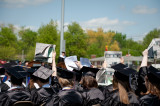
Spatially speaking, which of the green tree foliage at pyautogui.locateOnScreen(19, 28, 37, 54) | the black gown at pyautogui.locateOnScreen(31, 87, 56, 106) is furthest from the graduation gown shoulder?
the green tree foliage at pyautogui.locateOnScreen(19, 28, 37, 54)

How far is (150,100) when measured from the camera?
343 centimetres

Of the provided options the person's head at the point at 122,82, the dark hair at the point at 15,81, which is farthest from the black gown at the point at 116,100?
the dark hair at the point at 15,81

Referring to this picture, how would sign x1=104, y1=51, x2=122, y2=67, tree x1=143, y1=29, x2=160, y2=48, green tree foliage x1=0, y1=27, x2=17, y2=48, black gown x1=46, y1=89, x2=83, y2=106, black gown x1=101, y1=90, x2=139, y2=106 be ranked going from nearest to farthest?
1. black gown x1=101, y1=90, x2=139, y2=106
2. black gown x1=46, y1=89, x2=83, y2=106
3. sign x1=104, y1=51, x2=122, y2=67
4. green tree foliage x1=0, y1=27, x2=17, y2=48
5. tree x1=143, y1=29, x2=160, y2=48

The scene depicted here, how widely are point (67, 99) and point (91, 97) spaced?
2.00 ft

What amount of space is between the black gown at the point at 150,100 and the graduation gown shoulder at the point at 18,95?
7.17ft

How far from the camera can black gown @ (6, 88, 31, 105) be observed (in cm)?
392

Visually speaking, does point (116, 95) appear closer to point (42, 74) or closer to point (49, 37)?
point (42, 74)

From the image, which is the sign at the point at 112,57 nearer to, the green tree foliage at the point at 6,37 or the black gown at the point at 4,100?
the black gown at the point at 4,100

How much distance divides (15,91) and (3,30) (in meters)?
47.0

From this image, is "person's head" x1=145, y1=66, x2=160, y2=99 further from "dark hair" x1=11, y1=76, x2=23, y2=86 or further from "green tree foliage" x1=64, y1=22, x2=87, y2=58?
"green tree foliage" x1=64, y1=22, x2=87, y2=58

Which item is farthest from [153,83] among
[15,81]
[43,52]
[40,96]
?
[43,52]

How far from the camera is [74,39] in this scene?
34.2 meters

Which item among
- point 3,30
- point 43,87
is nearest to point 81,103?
point 43,87

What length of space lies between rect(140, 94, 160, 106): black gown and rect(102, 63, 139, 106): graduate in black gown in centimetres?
15
